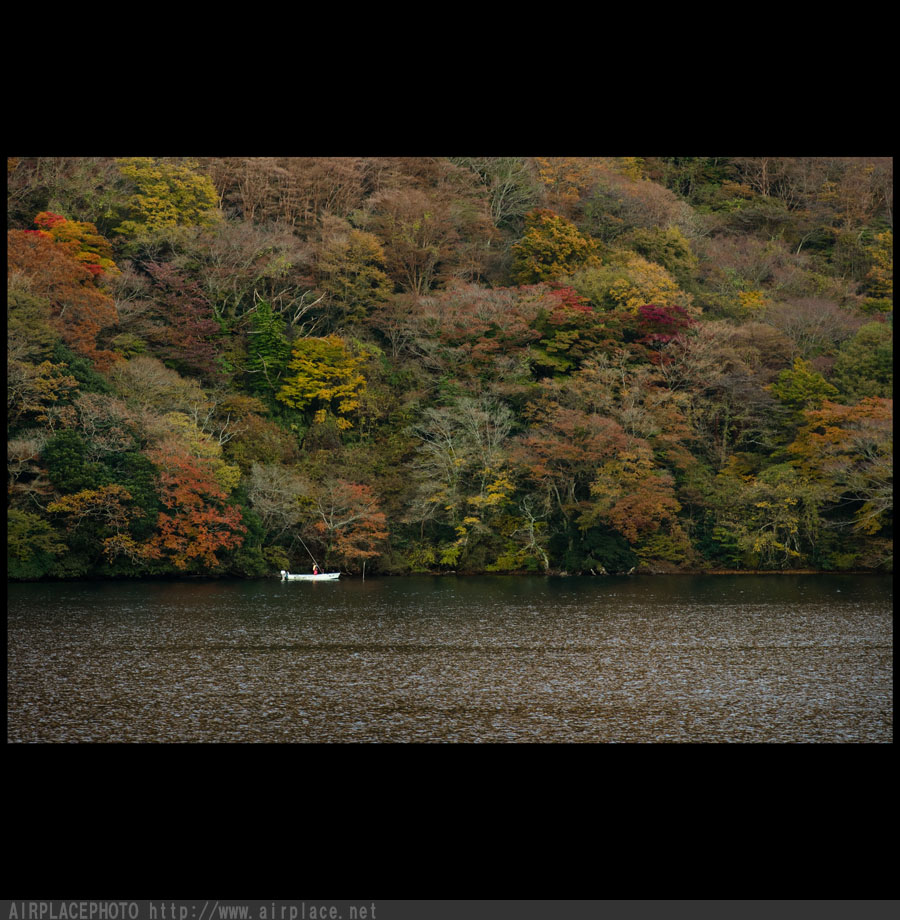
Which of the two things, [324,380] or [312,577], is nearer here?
[312,577]

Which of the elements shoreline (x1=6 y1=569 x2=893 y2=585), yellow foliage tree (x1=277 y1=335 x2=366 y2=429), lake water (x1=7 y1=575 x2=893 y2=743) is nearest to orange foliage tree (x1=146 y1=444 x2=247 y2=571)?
shoreline (x1=6 y1=569 x2=893 y2=585)

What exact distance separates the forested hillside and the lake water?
3.65 meters

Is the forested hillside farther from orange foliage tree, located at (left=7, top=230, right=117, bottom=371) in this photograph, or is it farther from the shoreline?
the shoreline

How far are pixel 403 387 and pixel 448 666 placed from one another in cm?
1576

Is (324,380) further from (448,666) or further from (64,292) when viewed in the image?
(448,666)

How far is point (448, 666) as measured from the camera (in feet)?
40.6

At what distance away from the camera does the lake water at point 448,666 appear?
31.5ft

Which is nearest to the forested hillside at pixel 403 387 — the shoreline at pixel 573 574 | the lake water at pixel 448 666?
the shoreline at pixel 573 574

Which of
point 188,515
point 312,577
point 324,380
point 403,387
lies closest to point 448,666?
point 312,577

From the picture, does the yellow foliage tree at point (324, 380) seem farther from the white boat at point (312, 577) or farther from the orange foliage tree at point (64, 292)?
the orange foliage tree at point (64, 292)

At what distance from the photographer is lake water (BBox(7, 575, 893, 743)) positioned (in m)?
9.60
